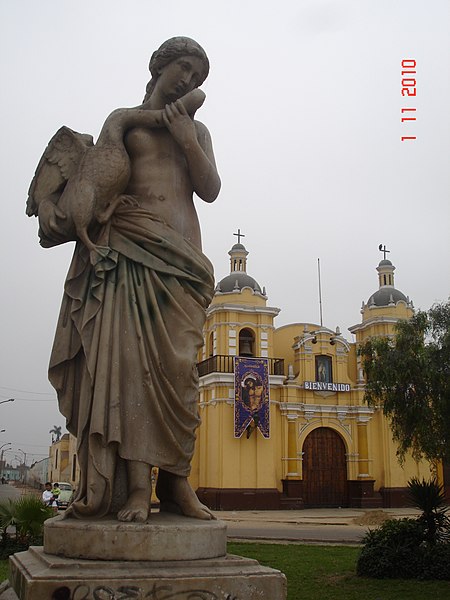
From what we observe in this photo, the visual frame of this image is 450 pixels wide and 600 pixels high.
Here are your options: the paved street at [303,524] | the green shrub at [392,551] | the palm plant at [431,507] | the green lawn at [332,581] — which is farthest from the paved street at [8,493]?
the palm plant at [431,507]

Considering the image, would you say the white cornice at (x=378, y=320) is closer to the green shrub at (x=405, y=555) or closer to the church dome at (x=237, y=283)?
the church dome at (x=237, y=283)

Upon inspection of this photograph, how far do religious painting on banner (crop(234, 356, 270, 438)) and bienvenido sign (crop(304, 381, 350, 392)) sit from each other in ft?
7.91

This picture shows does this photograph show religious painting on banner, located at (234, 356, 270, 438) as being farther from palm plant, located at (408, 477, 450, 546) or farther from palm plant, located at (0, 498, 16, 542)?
palm plant, located at (408, 477, 450, 546)

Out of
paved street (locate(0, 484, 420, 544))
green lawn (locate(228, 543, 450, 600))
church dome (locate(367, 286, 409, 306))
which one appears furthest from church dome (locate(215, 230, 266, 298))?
green lawn (locate(228, 543, 450, 600))

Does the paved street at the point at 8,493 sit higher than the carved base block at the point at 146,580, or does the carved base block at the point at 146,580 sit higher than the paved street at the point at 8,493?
the carved base block at the point at 146,580

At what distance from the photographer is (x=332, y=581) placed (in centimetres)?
887

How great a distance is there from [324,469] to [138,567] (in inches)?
968

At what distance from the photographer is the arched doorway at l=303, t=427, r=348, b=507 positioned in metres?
25.6

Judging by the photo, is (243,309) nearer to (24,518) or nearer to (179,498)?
(24,518)

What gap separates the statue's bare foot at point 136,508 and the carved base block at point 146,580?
0.74 ft

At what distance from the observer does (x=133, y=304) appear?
310 centimetres

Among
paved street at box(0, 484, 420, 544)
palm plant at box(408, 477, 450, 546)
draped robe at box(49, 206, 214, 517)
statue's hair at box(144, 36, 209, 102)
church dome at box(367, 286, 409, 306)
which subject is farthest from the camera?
church dome at box(367, 286, 409, 306)

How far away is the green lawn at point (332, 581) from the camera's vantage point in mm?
7879

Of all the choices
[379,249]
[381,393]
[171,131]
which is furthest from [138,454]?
[379,249]
